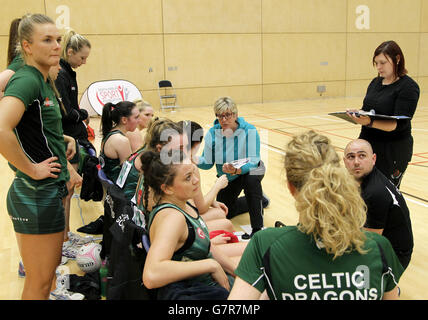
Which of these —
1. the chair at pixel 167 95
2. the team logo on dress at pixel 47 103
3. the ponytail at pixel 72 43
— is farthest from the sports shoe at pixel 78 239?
the chair at pixel 167 95

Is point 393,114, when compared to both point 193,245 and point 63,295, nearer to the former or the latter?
point 193,245

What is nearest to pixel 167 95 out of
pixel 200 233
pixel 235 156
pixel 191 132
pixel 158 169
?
pixel 235 156

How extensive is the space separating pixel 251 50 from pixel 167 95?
3.32 metres

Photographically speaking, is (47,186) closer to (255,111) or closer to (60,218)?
(60,218)

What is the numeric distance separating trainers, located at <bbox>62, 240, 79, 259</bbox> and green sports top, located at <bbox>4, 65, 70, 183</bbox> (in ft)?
5.17

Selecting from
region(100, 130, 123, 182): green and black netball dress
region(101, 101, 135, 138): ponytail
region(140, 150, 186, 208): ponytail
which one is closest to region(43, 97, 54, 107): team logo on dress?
region(140, 150, 186, 208): ponytail

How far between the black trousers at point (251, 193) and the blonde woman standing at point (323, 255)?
2500 millimetres

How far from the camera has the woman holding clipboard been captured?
317 centimetres

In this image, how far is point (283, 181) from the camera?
1660 mm

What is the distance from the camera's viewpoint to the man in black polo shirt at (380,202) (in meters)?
2.47

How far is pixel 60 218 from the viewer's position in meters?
2.03

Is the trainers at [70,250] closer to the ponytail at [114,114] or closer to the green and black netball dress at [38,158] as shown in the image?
the ponytail at [114,114]
